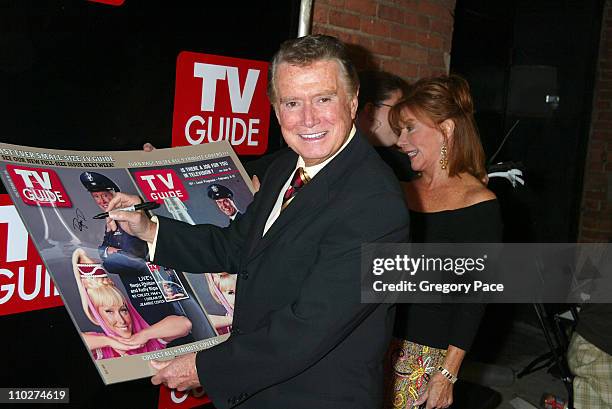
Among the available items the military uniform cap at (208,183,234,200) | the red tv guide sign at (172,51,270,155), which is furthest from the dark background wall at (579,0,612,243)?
the military uniform cap at (208,183,234,200)

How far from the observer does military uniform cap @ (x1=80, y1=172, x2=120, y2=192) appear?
2.02 metres

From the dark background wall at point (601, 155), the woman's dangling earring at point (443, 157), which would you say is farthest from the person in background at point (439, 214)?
the dark background wall at point (601, 155)

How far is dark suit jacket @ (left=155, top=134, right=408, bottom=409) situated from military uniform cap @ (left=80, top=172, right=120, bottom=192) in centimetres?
50

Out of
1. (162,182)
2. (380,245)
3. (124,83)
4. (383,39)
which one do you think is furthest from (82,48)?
(383,39)

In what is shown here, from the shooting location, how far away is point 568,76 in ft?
23.3

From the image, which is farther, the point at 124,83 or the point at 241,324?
the point at 124,83

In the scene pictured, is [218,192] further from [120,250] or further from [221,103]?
[221,103]

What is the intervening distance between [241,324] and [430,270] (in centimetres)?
96

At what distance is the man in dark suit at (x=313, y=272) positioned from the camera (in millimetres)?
1706

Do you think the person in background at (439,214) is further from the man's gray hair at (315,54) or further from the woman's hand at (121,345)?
the woman's hand at (121,345)

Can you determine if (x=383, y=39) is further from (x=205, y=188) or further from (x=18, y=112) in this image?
(x=18, y=112)

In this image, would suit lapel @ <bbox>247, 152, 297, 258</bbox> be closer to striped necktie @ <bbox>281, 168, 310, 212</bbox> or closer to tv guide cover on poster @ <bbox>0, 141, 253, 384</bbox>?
striped necktie @ <bbox>281, 168, 310, 212</bbox>

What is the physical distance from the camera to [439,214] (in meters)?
2.67

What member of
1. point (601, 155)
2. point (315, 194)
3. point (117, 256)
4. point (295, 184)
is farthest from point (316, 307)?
point (601, 155)
